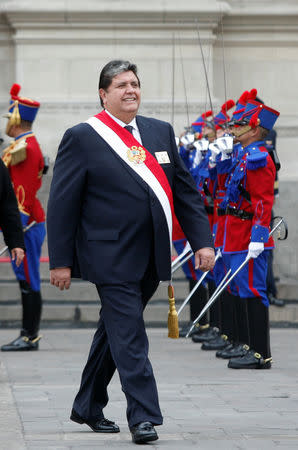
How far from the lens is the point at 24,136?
989 cm

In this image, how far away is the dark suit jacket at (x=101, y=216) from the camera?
19.3ft

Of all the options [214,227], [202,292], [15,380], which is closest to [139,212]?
[15,380]

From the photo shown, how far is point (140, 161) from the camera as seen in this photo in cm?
594

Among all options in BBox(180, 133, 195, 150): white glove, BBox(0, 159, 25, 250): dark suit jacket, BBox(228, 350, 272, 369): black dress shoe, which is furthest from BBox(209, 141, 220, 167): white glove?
BBox(0, 159, 25, 250): dark suit jacket

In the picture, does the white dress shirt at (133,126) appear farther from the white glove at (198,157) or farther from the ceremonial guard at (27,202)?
the white glove at (198,157)

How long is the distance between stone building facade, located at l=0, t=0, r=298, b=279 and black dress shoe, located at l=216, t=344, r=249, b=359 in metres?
3.65

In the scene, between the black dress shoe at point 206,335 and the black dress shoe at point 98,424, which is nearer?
the black dress shoe at point 98,424

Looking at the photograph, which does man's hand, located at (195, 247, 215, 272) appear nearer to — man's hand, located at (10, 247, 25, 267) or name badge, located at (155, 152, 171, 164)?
name badge, located at (155, 152, 171, 164)

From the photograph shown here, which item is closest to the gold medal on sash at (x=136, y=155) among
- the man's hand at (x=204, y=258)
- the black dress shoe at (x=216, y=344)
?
the man's hand at (x=204, y=258)

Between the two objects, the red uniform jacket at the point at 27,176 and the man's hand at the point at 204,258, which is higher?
the red uniform jacket at the point at 27,176

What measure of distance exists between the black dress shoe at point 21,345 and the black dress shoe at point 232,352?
4.88 feet

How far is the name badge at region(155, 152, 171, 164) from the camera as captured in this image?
6.01 m

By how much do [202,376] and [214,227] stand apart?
1.74 metres

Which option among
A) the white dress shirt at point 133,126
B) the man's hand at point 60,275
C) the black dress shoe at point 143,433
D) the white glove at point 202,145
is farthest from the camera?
the white glove at point 202,145
